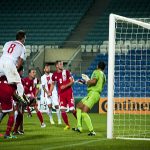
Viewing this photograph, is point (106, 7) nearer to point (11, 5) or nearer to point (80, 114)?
point (11, 5)

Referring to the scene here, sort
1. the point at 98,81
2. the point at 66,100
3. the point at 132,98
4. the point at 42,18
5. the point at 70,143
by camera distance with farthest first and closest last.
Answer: the point at 42,18, the point at 132,98, the point at 66,100, the point at 98,81, the point at 70,143

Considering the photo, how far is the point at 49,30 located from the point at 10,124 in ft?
70.8

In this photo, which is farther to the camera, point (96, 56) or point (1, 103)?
point (96, 56)

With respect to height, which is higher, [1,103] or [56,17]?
[56,17]

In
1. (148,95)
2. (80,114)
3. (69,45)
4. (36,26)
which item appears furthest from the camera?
(36,26)

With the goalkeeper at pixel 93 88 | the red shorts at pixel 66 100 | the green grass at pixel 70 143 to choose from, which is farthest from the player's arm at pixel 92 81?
the red shorts at pixel 66 100

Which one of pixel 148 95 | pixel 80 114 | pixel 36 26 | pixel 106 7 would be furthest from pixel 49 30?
pixel 80 114

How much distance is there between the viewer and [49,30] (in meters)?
33.6

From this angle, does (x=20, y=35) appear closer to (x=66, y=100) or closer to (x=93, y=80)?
(x=93, y=80)

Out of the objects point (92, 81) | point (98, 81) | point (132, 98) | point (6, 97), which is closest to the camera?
point (6, 97)

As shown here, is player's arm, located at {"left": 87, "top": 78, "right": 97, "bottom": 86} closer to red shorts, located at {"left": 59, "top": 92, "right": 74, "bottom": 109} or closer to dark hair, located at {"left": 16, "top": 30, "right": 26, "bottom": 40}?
dark hair, located at {"left": 16, "top": 30, "right": 26, "bottom": 40}

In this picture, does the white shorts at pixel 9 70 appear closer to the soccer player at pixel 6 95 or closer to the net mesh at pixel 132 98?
the soccer player at pixel 6 95

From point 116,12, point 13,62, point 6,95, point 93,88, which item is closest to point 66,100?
point 93,88

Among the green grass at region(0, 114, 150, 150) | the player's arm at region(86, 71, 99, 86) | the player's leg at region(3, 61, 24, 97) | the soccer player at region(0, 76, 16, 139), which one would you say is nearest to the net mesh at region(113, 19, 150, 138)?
the player's arm at region(86, 71, 99, 86)
